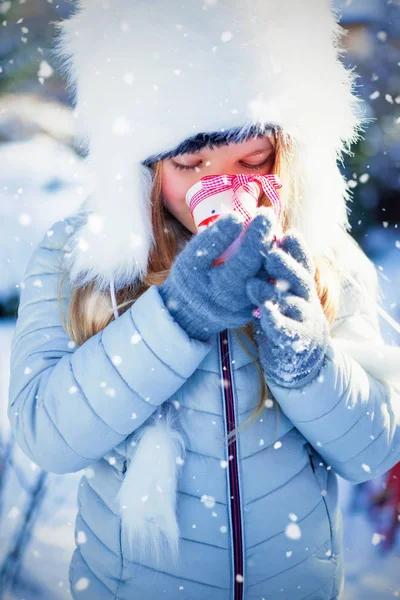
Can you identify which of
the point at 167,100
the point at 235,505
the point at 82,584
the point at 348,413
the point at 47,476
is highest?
the point at 167,100

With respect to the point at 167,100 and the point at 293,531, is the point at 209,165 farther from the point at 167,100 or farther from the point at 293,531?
the point at 293,531

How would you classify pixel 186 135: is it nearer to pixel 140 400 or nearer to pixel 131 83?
pixel 131 83

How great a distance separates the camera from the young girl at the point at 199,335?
83 centimetres

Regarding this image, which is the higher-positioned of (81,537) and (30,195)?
(30,195)

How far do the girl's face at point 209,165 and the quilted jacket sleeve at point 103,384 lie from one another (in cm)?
23

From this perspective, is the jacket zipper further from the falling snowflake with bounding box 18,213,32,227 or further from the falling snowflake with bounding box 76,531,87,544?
the falling snowflake with bounding box 18,213,32,227

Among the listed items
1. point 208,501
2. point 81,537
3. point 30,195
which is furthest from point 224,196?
point 30,195

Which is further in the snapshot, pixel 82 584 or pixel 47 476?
pixel 47 476

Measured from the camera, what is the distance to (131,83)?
896mm

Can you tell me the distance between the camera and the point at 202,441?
36.3 inches

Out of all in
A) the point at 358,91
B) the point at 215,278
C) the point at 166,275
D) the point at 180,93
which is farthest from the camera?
the point at 358,91

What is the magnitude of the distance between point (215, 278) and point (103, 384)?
10.5 inches

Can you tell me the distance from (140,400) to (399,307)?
137 centimetres

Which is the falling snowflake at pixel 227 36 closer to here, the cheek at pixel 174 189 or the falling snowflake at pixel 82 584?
the cheek at pixel 174 189
